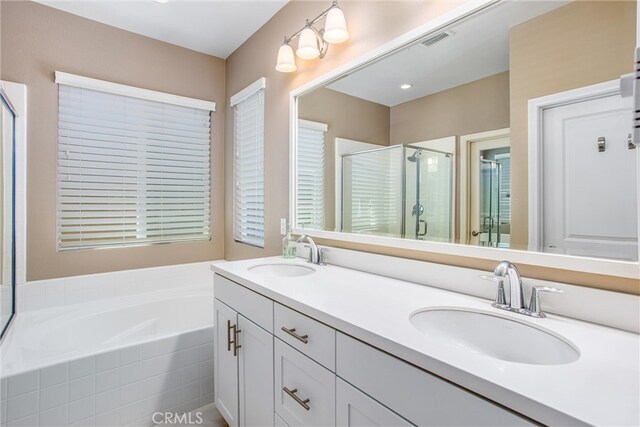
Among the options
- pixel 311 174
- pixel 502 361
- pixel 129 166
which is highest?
pixel 129 166

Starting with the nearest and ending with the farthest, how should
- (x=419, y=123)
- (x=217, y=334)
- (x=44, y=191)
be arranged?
1. (x=419, y=123)
2. (x=217, y=334)
3. (x=44, y=191)

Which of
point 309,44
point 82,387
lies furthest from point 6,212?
point 309,44

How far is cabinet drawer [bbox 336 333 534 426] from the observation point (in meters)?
0.61

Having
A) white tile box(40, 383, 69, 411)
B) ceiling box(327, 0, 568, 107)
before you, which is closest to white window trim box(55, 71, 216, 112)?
ceiling box(327, 0, 568, 107)

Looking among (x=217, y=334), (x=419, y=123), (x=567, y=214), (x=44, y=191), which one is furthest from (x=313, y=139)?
(x=44, y=191)

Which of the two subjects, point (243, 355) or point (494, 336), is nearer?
point (494, 336)

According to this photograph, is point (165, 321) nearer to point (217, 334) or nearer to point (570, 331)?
point (217, 334)

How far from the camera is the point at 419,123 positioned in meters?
1.41

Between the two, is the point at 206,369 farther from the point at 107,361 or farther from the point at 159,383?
the point at 107,361

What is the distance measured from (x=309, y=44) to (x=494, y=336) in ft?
5.52

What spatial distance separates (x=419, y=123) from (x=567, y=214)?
0.67m

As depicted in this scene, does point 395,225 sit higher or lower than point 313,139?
lower

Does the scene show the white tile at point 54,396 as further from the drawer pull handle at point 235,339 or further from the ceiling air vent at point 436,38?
the ceiling air vent at point 436,38

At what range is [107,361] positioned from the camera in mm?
1650
